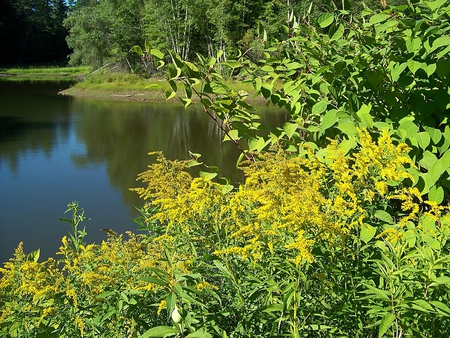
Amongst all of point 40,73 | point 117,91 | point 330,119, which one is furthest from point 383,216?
point 40,73

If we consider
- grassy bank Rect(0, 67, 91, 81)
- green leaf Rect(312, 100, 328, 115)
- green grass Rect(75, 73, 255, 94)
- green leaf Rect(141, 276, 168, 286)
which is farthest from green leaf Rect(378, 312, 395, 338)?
grassy bank Rect(0, 67, 91, 81)

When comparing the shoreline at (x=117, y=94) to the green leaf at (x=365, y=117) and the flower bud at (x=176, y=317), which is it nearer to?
the green leaf at (x=365, y=117)

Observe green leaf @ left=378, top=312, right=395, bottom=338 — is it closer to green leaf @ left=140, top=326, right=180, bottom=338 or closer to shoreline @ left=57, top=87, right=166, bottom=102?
green leaf @ left=140, top=326, right=180, bottom=338

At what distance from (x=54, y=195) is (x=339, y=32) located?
6220 millimetres

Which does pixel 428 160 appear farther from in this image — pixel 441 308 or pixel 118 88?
pixel 118 88

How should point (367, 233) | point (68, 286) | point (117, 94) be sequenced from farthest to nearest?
point (117, 94) → point (68, 286) → point (367, 233)

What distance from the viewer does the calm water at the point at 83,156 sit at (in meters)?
5.89

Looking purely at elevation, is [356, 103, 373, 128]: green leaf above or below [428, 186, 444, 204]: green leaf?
above

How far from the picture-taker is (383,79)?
1712 mm

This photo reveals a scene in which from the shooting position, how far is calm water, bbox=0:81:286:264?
5.89 metres

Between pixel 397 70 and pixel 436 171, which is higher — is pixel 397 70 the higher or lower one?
the higher one

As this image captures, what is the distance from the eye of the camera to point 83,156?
31.8ft

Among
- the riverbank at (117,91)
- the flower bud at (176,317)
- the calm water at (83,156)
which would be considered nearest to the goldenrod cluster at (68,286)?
the flower bud at (176,317)

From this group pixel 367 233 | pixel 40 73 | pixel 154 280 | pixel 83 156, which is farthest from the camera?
pixel 40 73
